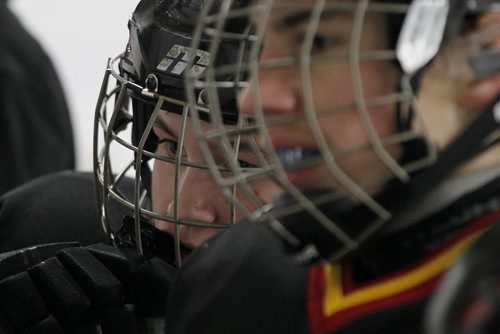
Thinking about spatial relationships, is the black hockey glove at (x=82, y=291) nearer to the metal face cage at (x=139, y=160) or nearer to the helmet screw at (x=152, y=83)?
the metal face cage at (x=139, y=160)

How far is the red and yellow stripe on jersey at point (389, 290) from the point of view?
0.85 metres

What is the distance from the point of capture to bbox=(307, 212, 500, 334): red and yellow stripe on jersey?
85 cm

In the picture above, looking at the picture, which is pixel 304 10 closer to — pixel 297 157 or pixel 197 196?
pixel 297 157

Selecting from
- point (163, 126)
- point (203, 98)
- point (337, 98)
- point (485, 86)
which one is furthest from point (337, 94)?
point (163, 126)

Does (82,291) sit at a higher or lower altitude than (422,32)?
lower

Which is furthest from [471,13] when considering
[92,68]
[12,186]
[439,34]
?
[92,68]

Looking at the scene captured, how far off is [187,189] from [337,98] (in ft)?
1.45

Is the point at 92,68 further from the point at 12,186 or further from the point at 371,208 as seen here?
the point at 371,208

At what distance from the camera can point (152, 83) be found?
1262 mm

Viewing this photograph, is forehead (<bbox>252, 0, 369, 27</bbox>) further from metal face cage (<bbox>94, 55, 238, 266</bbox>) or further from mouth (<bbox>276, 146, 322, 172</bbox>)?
metal face cage (<bbox>94, 55, 238, 266</bbox>)

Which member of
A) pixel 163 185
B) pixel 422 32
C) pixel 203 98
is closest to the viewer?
pixel 422 32

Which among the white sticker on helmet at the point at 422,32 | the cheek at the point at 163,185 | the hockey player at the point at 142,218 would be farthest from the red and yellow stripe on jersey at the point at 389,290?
the cheek at the point at 163,185

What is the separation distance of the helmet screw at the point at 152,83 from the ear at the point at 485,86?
47 cm

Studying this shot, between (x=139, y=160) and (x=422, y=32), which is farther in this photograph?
(x=139, y=160)
